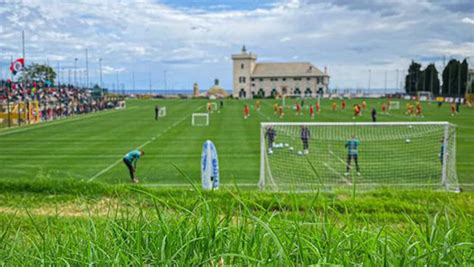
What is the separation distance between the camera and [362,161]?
21609mm

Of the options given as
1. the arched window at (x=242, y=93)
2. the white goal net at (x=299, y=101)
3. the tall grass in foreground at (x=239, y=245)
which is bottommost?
the white goal net at (x=299, y=101)

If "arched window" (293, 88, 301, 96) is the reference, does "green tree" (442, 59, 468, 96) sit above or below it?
above

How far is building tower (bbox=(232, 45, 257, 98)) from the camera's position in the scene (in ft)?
437

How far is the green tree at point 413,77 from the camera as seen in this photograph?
384 feet

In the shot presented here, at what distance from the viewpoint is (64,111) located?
56188 millimetres

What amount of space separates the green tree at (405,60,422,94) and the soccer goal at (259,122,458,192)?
93.6m

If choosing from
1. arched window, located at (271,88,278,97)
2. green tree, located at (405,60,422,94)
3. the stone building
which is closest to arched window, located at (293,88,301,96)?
the stone building

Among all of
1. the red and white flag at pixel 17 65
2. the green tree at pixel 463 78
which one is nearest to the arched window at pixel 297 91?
the green tree at pixel 463 78

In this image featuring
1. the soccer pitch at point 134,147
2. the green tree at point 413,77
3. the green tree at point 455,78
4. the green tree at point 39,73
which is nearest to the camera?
the soccer pitch at point 134,147

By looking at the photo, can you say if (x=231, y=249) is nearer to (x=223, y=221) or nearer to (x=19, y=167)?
(x=223, y=221)

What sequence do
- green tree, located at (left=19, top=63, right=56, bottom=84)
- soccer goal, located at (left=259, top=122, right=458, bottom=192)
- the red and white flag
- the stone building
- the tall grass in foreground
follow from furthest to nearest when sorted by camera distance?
the stone building
green tree, located at (left=19, top=63, right=56, bottom=84)
the red and white flag
soccer goal, located at (left=259, top=122, right=458, bottom=192)
the tall grass in foreground

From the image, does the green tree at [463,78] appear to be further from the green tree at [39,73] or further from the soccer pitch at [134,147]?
the green tree at [39,73]

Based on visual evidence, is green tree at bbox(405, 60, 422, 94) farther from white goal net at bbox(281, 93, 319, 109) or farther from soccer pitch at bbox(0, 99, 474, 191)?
soccer pitch at bbox(0, 99, 474, 191)

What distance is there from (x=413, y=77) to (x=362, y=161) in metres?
108
